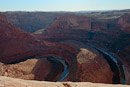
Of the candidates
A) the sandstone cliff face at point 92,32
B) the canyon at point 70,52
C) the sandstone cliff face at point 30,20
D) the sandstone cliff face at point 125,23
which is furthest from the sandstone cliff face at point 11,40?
the sandstone cliff face at point 30,20

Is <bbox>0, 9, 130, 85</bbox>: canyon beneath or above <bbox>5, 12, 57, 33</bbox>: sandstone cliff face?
beneath

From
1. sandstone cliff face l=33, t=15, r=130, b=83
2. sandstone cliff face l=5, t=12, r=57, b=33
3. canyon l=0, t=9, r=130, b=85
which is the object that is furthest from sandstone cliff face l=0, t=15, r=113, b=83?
sandstone cliff face l=5, t=12, r=57, b=33

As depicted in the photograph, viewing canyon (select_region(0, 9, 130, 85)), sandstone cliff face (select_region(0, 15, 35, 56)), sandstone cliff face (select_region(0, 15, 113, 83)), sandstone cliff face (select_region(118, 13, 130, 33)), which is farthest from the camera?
sandstone cliff face (select_region(118, 13, 130, 33))

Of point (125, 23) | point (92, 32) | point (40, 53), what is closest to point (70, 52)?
point (40, 53)

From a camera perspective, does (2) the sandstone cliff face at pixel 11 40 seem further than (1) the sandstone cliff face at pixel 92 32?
No

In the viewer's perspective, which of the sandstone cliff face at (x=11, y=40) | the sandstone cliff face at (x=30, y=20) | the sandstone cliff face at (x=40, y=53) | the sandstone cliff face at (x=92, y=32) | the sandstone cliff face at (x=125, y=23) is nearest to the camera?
the sandstone cliff face at (x=40, y=53)

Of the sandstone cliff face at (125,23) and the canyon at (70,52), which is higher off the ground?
the sandstone cliff face at (125,23)

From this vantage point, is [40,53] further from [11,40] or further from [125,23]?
[125,23]

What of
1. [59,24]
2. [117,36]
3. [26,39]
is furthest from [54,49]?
[117,36]

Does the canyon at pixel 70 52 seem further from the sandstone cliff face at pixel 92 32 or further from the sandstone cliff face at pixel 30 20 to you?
the sandstone cliff face at pixel 30 20

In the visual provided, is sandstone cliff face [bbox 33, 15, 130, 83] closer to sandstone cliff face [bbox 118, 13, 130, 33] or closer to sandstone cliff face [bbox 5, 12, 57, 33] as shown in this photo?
sandstone cliff face [bbox 118, 13, 130, 33]

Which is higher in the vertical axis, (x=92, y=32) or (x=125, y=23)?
(x=125, y=23)
